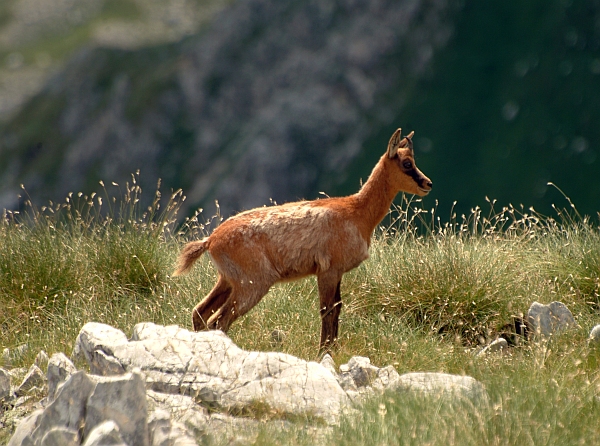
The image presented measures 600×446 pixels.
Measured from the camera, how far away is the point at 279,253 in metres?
7.47

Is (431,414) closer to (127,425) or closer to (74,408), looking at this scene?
(127,425)

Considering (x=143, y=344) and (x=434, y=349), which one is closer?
(x=143, y=344)

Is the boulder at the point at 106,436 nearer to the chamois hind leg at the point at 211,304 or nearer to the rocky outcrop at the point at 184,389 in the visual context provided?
the rocky outcrop at the point at 184,389

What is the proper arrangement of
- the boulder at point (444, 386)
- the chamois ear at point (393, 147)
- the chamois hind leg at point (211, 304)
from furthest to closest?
the chamois ear at point (393, 147) < the chamois hind leg at point (211, 304) < the boulder at point (444, 386)

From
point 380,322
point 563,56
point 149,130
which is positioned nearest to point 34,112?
point 149,130

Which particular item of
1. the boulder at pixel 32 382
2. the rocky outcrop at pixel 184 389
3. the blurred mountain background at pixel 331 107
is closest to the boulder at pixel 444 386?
the rocky outcrop at pixel 184 389

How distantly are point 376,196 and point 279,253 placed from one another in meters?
1.32

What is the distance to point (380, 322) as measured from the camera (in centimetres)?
802

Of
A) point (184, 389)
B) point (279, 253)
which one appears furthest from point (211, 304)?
point (184, 389)

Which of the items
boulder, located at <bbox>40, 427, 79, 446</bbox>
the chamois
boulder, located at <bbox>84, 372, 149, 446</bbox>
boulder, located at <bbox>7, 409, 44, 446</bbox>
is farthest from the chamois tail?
boulder, located at <bbox>40, 427, 79, 446</bbox>

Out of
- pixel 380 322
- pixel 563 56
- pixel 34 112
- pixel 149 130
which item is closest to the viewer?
pixel 380 322

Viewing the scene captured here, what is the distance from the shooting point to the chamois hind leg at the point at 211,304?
762 centimetres

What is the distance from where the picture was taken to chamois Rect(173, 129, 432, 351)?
24.2 ft

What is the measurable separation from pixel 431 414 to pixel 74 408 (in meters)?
2.23
